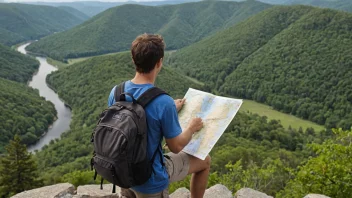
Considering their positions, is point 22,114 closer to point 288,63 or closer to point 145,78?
point 288,63

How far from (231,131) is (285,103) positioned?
32.4 m

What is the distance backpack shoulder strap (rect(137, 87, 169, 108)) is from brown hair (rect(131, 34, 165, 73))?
303 millimetres

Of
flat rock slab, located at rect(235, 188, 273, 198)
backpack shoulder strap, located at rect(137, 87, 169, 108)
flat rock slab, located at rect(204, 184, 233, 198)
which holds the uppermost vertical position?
backpack shoulder strap, located at rect(137, 87, 169, 108)

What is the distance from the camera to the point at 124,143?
11.4ft

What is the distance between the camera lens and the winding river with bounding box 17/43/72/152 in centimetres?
6726

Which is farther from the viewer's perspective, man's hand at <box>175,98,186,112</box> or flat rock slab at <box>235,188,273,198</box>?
flat rock slab at <box>235,188,273,198</box>

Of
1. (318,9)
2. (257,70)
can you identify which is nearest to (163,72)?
(257,70)

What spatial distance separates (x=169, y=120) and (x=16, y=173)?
978 inches

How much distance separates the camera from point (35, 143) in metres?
65.9

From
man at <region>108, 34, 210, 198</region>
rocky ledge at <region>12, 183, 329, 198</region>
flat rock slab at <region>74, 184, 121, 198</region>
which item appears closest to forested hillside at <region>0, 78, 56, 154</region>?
rocky ledge at <region>12, 183, 329, 198</region>

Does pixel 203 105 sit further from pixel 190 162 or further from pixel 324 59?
pixel 324 59

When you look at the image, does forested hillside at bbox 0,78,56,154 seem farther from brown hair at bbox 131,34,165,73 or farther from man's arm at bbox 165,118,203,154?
brown hair at bbox 131,34,165,73

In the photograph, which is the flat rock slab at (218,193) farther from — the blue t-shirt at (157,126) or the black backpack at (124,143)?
the black backpack at (124,143)

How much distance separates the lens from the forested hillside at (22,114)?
62250 mm
